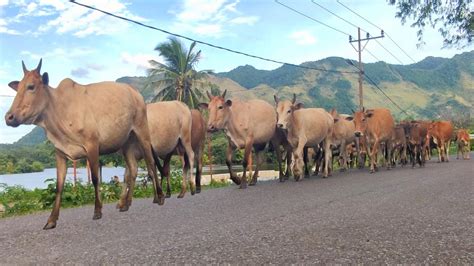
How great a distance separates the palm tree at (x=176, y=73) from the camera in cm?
4066

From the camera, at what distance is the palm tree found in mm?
40656

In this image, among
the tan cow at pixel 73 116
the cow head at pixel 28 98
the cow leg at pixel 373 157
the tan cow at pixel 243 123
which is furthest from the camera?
the cow leg at pixel 373 157

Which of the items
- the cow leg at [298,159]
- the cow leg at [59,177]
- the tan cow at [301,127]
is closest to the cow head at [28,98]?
the cow leg at [59,177]

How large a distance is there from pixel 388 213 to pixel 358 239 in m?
2.15

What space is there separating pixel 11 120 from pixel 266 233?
314cm

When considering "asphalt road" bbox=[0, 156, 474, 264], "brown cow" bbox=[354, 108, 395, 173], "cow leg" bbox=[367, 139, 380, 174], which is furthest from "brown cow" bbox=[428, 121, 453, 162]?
"asphalt road" bbox=[0, 156, 474, 264]

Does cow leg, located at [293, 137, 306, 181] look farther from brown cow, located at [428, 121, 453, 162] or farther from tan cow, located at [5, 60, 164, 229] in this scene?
brown cow, located at [428, 121, 453, 162]

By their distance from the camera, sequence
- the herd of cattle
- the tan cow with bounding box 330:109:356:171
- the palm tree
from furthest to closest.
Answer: the palm tree
the tan cow with bounding box 330:109:356:171
the herd of cattle

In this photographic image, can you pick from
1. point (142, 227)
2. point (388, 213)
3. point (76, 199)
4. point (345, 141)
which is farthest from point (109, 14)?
point (345, 141)

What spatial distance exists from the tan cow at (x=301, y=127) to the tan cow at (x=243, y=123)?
1.36ft

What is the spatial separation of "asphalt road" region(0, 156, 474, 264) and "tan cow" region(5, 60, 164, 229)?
69 centimetres

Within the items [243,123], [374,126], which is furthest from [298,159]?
[374,126]

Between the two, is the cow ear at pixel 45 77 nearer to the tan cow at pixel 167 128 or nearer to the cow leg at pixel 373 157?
the tan cow at pixel 167 128

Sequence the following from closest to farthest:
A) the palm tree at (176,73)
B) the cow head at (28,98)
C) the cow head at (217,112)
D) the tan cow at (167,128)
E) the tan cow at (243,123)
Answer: the cow head at (28,98) < the tan cow at (167,128) < the cow head at (217,112) < the tan cow at (243,123) < the palm tree at (176,73)
